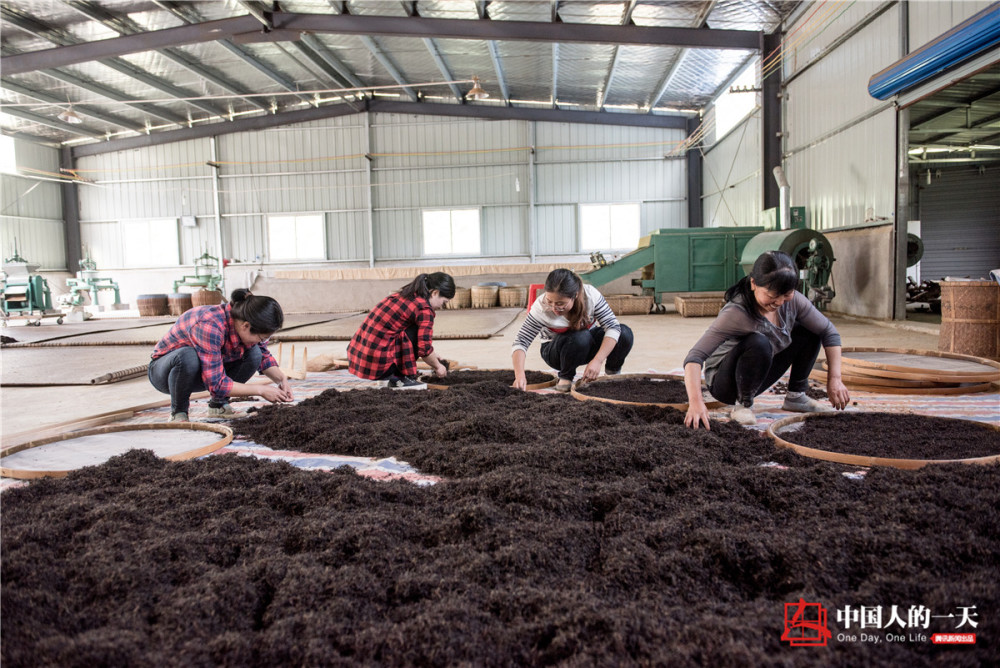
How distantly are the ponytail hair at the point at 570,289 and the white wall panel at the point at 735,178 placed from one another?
Result: 737cm

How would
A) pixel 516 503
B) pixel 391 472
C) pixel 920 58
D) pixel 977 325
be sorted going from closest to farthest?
pixel 516 503 < pixel 391 472 < pixel 977 325 < pixel 920 58

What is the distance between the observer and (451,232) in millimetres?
14469

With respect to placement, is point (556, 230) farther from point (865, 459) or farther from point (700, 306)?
point (865, 459)

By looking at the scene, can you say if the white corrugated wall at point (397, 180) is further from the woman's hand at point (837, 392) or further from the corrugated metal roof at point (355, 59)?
the woman's hand at point (837, 392)

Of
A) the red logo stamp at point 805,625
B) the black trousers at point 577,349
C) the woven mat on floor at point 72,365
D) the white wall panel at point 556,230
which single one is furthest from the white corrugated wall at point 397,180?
the red logo stamp at point 805,625

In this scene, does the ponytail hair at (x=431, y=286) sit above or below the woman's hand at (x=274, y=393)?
above

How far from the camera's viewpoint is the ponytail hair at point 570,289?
9.45 feet

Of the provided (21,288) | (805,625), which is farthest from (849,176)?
(21,288)

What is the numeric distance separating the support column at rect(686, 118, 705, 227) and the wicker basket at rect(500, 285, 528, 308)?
4.72 m

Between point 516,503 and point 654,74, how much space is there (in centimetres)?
1143

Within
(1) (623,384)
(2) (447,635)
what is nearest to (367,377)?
(1) (623,384)

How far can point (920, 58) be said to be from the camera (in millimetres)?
5070

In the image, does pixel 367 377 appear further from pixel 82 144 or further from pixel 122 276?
pixel 82 144

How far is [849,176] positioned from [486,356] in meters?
5.31
